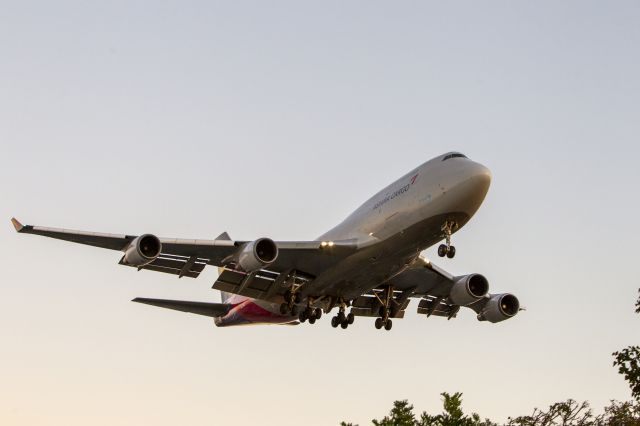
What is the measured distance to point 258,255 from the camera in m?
31.9

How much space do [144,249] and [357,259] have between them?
768 centimetres

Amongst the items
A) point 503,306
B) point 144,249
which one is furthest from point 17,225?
point 503,306

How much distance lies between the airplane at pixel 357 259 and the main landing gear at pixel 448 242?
0.04 metres

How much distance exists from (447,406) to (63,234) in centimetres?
1712

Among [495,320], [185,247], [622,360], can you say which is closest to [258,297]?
[185,247]

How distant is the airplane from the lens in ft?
101

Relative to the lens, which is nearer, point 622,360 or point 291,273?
point 622,360

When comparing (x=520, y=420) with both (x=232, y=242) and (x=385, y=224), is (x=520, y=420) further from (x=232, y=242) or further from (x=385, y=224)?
(x=232, y=242)

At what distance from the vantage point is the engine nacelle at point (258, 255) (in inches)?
1252

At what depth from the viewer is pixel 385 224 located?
31.6 metres

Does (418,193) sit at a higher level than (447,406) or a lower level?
higher

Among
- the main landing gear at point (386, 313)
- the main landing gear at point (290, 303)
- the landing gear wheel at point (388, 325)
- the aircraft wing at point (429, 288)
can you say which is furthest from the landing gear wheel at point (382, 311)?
the main landing gear at point (290, 303)

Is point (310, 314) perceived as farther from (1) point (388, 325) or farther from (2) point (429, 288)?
(2) point (429, 288)

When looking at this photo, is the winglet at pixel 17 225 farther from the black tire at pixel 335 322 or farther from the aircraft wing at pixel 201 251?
the black tire at pixel 335 322
